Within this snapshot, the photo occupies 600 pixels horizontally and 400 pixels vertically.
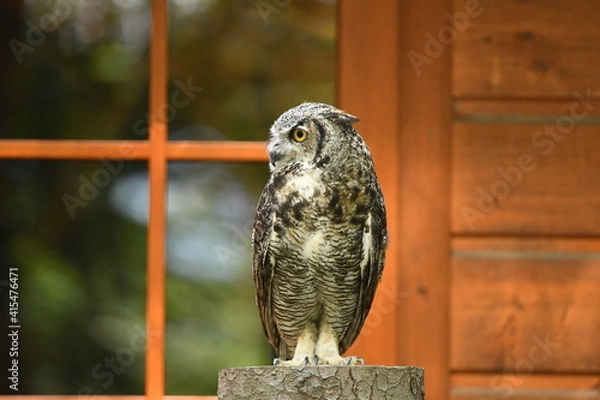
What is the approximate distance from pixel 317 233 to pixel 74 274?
1.00 meters

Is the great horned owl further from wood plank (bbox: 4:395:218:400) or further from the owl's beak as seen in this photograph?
wood plank (bbox: 4:395:218:400)

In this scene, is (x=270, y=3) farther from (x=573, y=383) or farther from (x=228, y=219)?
(x=573, y=383)

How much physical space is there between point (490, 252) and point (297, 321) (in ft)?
2.65

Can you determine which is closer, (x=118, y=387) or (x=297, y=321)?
(x=297, y=321)

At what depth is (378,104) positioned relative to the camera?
9.57 feet

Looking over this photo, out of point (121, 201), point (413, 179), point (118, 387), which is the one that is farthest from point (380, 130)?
point (118, 387)

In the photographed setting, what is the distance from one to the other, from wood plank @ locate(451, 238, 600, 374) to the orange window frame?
169 millimetres

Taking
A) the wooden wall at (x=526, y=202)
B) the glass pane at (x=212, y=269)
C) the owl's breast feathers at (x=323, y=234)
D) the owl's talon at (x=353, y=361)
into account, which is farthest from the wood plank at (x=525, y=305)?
the owl's talon at (x=353, y=361)

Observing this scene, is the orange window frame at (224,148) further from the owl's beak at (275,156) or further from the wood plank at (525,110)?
the owl's beak at (275,156)

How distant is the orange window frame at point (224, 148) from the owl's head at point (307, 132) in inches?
32.2

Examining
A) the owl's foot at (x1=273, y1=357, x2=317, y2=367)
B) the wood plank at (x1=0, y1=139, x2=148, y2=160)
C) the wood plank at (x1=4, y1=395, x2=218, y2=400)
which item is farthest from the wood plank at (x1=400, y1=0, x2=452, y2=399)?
the owl's foot at (x1=273, y1=357, x2=317, y2=367)

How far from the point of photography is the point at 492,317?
288 cm

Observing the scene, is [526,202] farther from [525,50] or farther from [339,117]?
[339,117]

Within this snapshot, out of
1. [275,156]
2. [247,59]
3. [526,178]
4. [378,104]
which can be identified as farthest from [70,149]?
[526,178]
